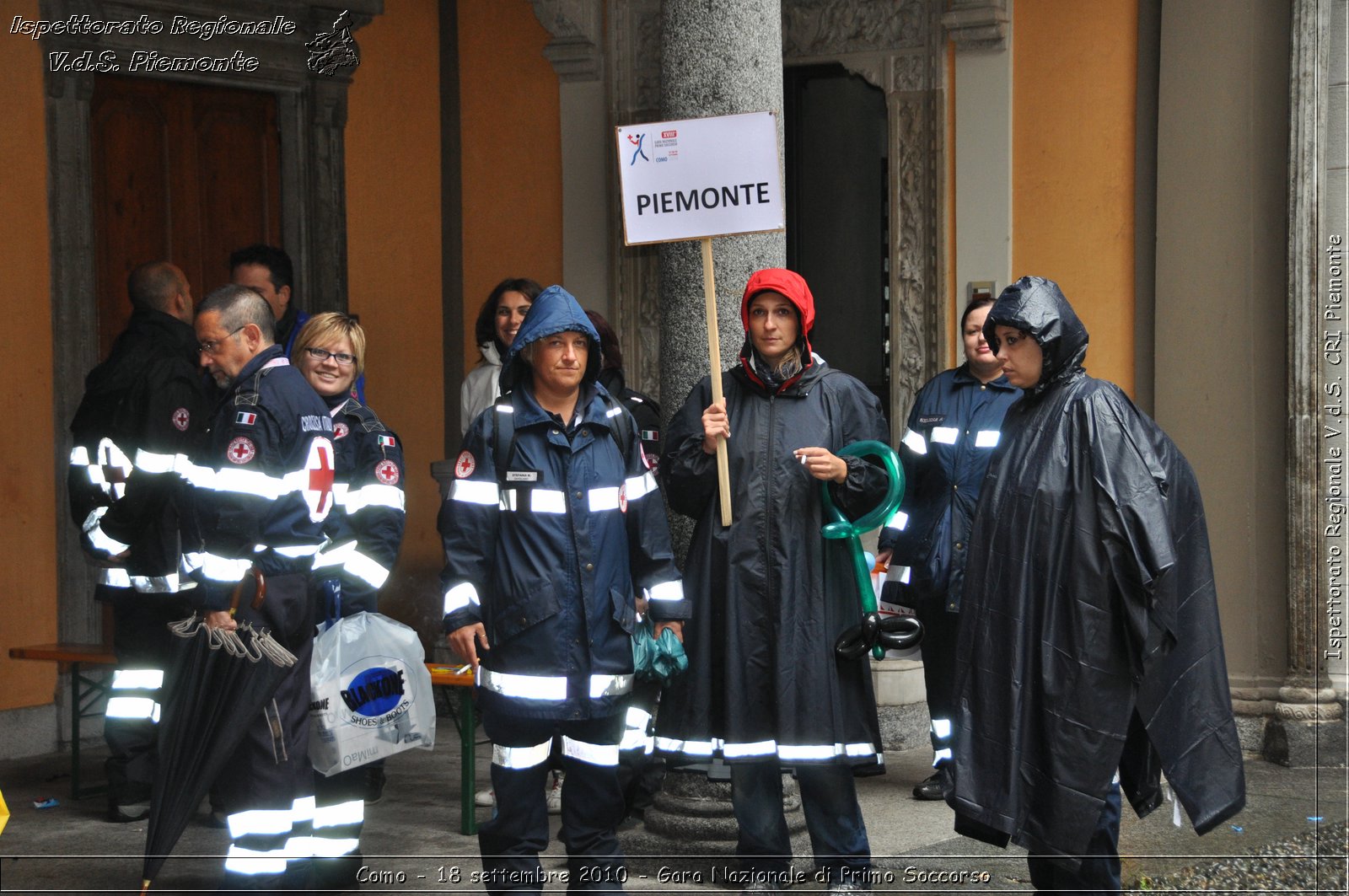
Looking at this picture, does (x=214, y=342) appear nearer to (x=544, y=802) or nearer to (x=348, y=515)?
(x=348, y=515)

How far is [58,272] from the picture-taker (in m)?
7.22

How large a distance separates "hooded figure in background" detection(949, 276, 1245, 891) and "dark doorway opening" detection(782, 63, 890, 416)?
3.94 m

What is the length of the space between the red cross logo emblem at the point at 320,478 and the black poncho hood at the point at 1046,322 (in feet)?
6.80

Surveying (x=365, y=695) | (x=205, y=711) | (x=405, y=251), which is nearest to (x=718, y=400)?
(x=365, y=695)

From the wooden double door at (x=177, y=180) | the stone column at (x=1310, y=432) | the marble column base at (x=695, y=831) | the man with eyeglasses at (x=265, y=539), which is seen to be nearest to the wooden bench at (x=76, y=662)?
the wooden double door at (x=177, y=180)

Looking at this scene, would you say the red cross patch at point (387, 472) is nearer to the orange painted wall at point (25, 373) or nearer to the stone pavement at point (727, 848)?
the stone pavement at point (727, 848)

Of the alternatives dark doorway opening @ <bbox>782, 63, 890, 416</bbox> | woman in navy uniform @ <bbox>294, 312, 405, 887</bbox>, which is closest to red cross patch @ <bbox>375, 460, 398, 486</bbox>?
woman in navy uniform @ <bbox>294, 312, 405, 887</bbox>

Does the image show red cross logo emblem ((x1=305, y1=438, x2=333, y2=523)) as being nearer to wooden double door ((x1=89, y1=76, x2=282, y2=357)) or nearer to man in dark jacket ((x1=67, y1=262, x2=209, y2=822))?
man in dark jacket ((x1=67, y1=262, x2=209, y2=822))

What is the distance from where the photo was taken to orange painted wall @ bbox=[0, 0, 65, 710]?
7.08m

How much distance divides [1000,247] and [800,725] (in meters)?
3.68

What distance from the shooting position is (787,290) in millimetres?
4660

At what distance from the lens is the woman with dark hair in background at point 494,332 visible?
20.5 feet

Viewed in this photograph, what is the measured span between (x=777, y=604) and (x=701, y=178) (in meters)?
1.41

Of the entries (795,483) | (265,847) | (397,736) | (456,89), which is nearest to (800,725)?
(795,483)
